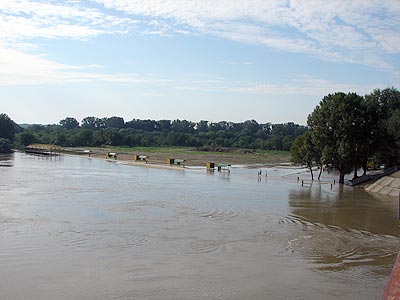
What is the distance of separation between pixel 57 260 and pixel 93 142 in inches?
6087

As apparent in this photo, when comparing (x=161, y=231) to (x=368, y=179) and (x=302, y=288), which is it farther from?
(x=368, y=179)

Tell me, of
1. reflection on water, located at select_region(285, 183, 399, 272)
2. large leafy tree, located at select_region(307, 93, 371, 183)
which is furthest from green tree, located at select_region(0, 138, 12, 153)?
reflection on water, located at select_region(285, 183, 399, 272)

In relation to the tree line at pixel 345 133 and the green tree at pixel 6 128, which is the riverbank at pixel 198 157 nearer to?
the green tree at pixel 6 128

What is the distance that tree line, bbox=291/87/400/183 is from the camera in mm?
58000

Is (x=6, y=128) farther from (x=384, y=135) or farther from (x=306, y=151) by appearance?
(x=384, y=135)

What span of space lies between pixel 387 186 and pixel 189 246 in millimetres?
36276

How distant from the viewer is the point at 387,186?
5256cm

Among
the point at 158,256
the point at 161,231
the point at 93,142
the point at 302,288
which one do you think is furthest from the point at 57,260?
the point at 93,142

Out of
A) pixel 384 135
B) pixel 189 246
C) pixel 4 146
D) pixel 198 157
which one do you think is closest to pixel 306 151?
pixel 384 135

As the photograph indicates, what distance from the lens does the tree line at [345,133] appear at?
58.0 m

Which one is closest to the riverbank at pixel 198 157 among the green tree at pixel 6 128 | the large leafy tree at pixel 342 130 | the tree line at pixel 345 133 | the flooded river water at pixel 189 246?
the green tree at pixel 6 128

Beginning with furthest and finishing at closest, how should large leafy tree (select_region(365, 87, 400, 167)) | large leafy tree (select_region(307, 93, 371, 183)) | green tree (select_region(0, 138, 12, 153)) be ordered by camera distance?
green tree (select_region(0, 138, 12, 153)) → large leafy tree (select_region(365, 87, 400, 167)) → large leafy tree (select_region(307, 93, 371, 183))

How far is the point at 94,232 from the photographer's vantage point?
25.4 meters

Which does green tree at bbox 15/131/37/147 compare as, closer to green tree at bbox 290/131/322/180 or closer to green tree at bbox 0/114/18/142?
green tree at bbox 0/114/18/142
